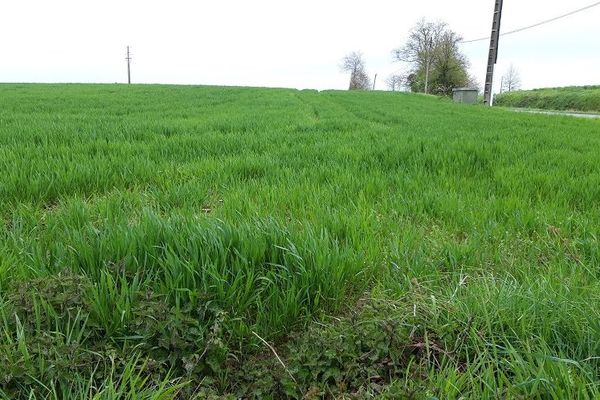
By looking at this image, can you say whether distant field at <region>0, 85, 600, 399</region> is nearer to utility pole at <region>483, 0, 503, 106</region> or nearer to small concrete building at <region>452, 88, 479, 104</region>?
utility pole at <region>483, 0, 503, 106</region>

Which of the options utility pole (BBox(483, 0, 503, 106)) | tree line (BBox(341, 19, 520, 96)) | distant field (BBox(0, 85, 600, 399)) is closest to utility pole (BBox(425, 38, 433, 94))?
tree line (BBox(341, 19, 520, 96))

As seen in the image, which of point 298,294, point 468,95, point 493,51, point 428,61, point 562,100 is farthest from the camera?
point 428,61

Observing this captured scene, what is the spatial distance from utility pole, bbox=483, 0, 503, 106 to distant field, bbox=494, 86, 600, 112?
1718 centimetres

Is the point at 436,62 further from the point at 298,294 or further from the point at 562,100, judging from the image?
the point at 298,294

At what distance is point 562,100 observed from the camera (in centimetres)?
4128

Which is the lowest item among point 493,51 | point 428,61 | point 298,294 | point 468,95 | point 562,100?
point 298,294

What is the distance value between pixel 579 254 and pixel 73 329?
2.30 m

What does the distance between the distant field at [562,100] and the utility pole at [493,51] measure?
56.4ft

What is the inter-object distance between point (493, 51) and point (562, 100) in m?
23.4

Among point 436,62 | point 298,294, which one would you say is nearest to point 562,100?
point 436,62

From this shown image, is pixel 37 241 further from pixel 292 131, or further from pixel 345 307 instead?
pixel 292 131

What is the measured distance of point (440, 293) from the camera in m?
1.54

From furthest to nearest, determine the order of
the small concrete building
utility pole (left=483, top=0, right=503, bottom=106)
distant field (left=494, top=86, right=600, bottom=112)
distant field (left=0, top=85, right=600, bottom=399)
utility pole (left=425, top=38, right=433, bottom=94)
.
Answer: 1. utility pole (left=425, top=38, right=433, bottom=94)
2. distant field (left=494, top=86, right=600, bottom=112)
3. the small concrete building
4. utility pole (left=483, top=0, right=503, bottom=106)
5. distant field (left=0, top=85, right=600, bottom=399)

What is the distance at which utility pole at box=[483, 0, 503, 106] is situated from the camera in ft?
77.3
